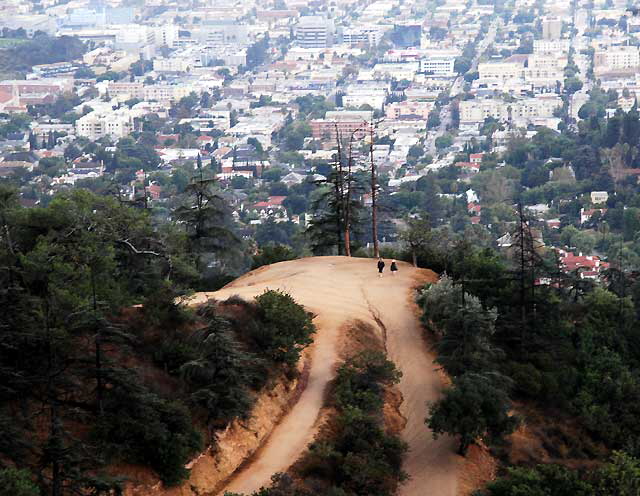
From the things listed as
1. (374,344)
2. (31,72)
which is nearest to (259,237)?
(374,344)

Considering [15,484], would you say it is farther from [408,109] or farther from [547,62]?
[547,62]

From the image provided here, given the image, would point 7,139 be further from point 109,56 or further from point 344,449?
point 344,449

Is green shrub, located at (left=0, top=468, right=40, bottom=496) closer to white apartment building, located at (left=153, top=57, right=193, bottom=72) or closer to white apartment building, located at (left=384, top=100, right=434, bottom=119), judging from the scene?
white apartment building, located at (left=384, top=100, right=434, bottom=119)

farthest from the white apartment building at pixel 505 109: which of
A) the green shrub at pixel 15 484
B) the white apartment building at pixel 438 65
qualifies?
the green shrub at pixel 15 484

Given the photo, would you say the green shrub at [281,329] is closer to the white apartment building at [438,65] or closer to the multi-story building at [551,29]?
the white apartment building at [438,65]

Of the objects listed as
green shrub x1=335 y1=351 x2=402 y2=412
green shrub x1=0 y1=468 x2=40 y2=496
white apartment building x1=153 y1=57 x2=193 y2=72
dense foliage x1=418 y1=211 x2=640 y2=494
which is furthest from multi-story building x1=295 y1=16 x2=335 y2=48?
green shrub x1=0 y1=468 x2=40 y2=496

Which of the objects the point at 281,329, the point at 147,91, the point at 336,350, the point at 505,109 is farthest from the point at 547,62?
the point at 281,329
